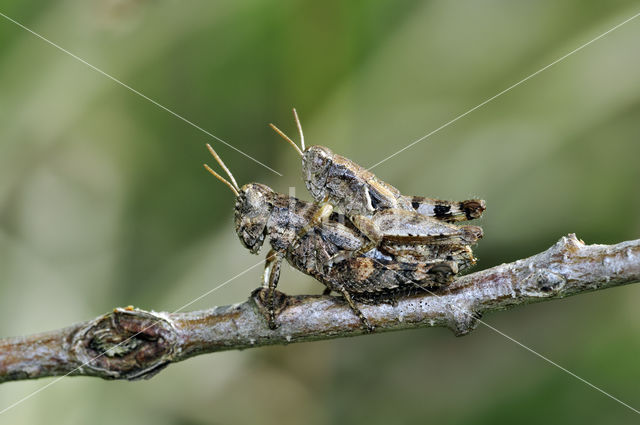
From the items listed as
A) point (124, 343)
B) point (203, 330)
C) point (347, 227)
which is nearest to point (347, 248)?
point (347, 227)

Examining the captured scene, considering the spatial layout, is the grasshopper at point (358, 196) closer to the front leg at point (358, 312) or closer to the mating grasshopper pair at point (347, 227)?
the mating grasshopper pair at point (347, 227)

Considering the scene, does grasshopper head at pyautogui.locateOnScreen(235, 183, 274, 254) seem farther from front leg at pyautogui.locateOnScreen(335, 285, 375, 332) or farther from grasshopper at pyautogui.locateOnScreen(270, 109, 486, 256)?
front leg at pyautogui.locateOnScreen(335, 285, 375, 332)

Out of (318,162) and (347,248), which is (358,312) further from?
(318,162)

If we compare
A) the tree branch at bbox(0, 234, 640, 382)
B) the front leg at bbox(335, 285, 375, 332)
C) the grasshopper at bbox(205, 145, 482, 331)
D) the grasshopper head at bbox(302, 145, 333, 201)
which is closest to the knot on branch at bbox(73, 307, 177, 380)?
the tree branch at bbox(0, 234, 640, 382)

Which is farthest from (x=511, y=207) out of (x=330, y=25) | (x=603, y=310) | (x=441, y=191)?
(x=330, y=25)

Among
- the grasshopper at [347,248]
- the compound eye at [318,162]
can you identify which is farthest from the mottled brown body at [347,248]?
the compound eye at [318,162]

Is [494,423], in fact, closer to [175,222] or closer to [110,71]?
[175,222]
